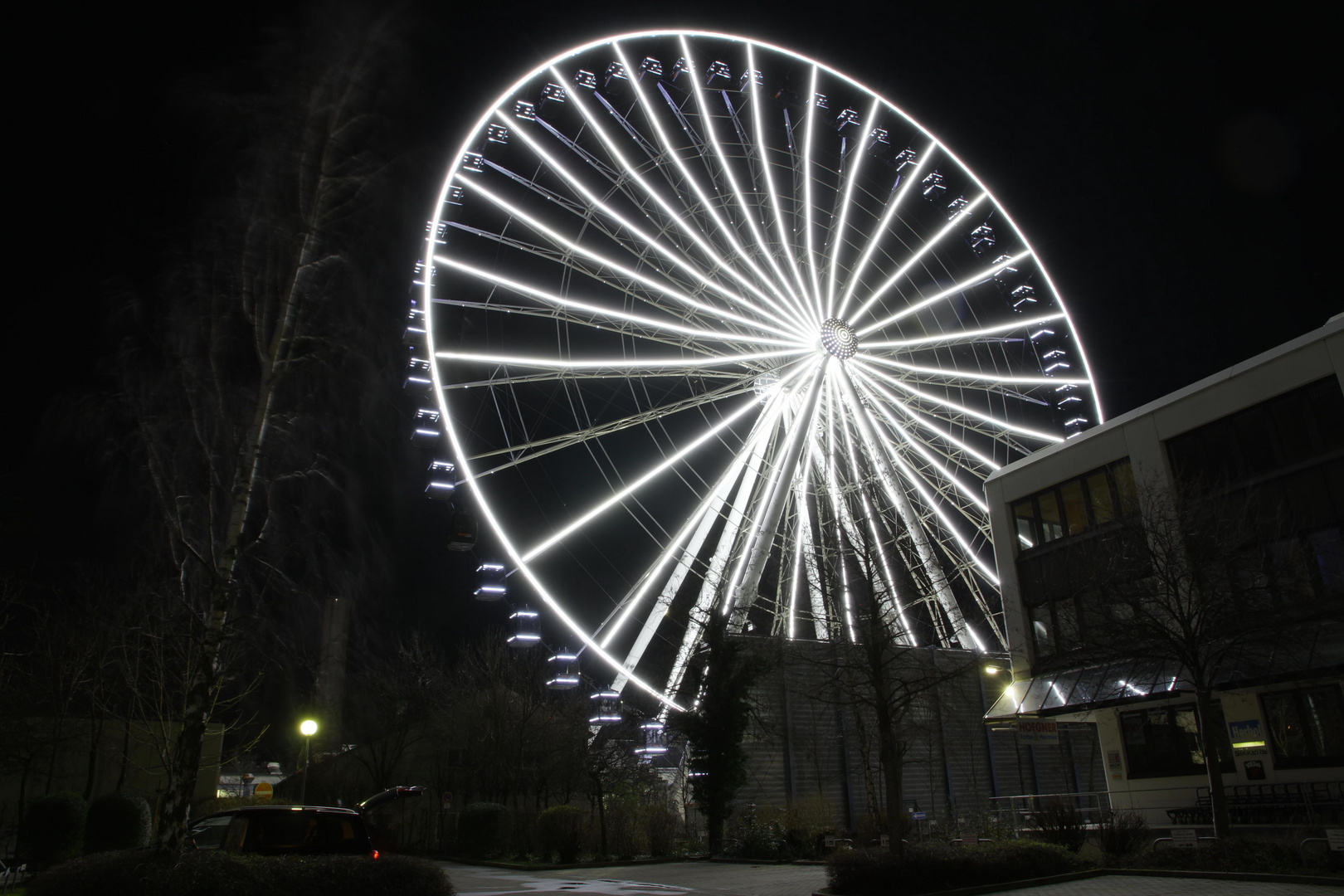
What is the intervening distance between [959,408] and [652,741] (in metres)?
14.6

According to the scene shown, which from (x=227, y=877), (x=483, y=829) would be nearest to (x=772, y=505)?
(x=483, y=829)

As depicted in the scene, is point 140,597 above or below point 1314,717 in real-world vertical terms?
above

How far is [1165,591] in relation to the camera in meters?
16.3

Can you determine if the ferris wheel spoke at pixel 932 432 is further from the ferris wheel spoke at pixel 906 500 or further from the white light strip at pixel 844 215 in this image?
the white light strip at pixel 844 215

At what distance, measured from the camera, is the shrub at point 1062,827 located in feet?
51.7

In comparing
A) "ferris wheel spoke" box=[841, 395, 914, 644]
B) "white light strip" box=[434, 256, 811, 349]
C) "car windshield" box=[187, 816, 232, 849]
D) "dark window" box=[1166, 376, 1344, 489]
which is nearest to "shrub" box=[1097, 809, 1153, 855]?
"ferris wheel spoke" box=[841, 395, 914, 644]

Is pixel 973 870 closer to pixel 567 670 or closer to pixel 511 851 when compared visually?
pixel 567 670

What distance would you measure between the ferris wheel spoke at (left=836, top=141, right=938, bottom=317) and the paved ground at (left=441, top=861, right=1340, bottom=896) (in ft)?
46.9

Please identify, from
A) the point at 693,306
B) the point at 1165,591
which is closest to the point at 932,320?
the point at 693,306

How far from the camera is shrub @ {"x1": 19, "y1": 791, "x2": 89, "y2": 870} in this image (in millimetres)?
18531

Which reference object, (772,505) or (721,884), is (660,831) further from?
(772,505)

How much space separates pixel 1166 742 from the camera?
67.7ft

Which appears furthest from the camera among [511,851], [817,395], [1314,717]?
[511,851]

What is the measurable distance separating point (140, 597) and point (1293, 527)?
24746 mm
